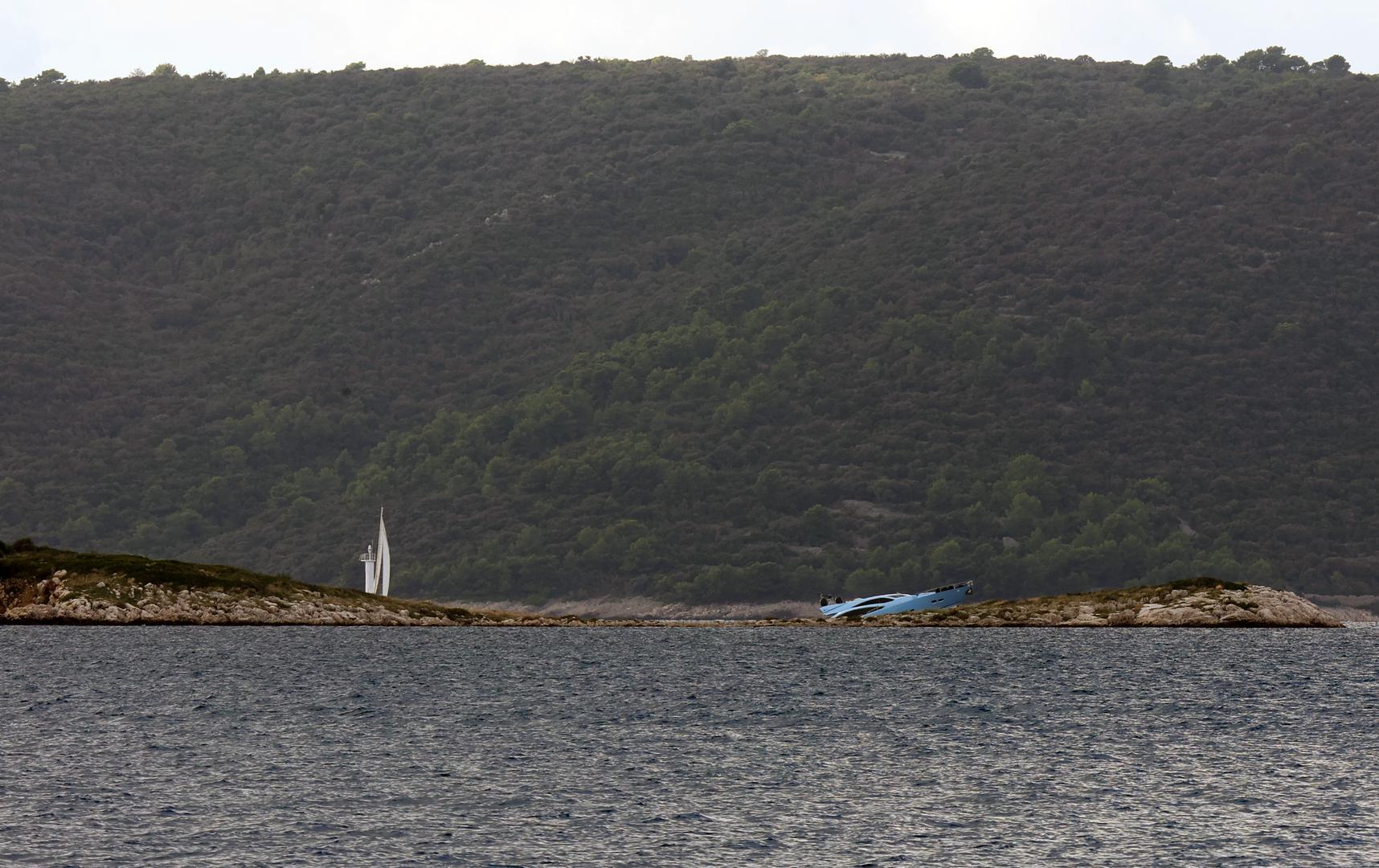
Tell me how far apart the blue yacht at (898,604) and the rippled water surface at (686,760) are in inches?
1652

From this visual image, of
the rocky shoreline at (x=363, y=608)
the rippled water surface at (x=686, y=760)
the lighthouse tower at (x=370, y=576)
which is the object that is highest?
the lighthouse tower at (x=370, y=576)

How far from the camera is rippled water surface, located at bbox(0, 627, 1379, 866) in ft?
117

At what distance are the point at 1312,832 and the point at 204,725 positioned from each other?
3648cm

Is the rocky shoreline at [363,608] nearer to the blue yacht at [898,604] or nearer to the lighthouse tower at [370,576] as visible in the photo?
the blue yacht at [898,604]

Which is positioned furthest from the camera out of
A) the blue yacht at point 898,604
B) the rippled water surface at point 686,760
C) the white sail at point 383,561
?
the white sail at point 383,561

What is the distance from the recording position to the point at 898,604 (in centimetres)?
13525

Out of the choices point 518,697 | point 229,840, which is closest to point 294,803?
point 229,840

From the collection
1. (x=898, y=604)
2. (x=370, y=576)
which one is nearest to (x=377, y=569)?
(x=370, y=576)

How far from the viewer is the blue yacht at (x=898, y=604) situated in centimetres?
13400

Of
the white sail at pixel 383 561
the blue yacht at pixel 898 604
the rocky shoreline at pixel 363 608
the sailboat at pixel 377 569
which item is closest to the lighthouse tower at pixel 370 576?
the sailboat at pixel 377 569

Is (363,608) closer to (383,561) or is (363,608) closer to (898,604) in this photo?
(383,561)

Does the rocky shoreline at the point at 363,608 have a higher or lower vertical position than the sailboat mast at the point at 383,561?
lower

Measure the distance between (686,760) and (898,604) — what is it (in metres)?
87.7

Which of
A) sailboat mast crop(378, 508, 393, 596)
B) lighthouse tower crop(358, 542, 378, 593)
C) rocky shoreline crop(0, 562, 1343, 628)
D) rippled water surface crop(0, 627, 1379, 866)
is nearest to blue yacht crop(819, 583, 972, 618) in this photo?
rocky shoreline crop(0, 562, 1343, 628)
